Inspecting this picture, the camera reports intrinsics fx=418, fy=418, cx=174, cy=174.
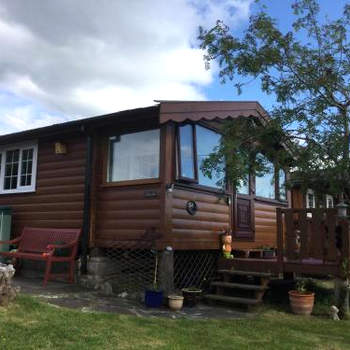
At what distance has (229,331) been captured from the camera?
5348mm

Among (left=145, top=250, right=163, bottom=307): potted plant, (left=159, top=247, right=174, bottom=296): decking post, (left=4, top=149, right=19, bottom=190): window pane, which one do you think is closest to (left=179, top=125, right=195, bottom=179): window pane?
(left=159, top=247, right=174, bottom=296): decking post

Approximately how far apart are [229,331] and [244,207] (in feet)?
16.5

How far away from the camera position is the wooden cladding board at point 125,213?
7445 millimetres

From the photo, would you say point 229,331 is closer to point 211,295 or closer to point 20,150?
point 211,295

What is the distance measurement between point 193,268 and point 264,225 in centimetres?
319

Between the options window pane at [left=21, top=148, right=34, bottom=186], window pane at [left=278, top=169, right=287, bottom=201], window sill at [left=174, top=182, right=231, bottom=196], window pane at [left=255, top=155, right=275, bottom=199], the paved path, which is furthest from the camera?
window pane at [left=255, top=155, right=275, bottom=199]

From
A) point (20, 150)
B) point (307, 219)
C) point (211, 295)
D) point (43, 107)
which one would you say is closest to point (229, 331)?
point (211, 295)

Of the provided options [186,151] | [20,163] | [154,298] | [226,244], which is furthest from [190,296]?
[20,163]

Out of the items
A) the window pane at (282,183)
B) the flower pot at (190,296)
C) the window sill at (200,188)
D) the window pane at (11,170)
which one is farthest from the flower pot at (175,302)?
the window pane at (11,170)

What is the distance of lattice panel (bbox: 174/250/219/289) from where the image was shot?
8258 mm

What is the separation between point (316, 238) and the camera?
707 centimetres

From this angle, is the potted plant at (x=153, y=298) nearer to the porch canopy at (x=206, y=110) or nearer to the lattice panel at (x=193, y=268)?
the lattice panel at (x=193, y=268)

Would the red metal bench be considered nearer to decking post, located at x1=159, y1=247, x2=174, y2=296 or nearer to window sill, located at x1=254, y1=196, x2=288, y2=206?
decking post, located at x1=159, y1=247, x2=174, y2=296

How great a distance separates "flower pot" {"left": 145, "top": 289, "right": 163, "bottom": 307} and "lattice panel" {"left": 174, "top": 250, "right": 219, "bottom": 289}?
4.96ft
